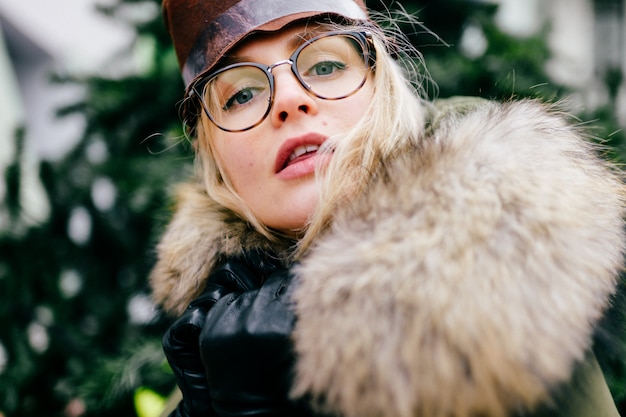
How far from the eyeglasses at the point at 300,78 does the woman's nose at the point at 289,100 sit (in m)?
0.01

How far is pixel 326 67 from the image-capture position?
1.20m

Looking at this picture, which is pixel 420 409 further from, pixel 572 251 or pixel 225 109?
pixel 225 109

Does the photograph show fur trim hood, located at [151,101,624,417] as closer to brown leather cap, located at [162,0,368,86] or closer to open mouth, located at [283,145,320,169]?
open mouth, located at [283,145,320,169]

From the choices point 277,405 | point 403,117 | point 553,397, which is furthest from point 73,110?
point 553,397

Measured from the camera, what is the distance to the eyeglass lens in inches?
46.1

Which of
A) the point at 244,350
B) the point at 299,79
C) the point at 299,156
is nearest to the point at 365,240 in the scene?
the point at 244,350

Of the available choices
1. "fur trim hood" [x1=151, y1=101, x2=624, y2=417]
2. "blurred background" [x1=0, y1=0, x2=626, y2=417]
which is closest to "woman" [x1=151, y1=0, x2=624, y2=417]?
"fur trim hood" [x1=151, y1=101, x2=624, y2=417]

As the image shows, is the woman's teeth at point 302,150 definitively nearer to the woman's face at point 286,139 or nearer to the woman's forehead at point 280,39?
the woman's face at point 286,139

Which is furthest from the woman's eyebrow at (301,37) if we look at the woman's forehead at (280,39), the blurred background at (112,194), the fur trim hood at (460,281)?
the blurred background at (112,194)

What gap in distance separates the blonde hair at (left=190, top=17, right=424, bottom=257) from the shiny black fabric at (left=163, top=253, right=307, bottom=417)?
0.19m

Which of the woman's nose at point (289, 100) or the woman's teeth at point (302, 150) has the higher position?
the woman's nose at point (289, 100)

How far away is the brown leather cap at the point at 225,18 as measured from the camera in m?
1.18

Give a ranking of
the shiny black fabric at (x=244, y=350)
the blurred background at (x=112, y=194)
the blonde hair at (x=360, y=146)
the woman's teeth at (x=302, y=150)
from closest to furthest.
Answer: the shiny black fabric at (x=244, y=350) → the blonde hair at (x=360, y=146) → the woman's teeth at (x=302, y=150) → the blurred background at (x=112, y=194)

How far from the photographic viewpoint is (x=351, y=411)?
690mm
